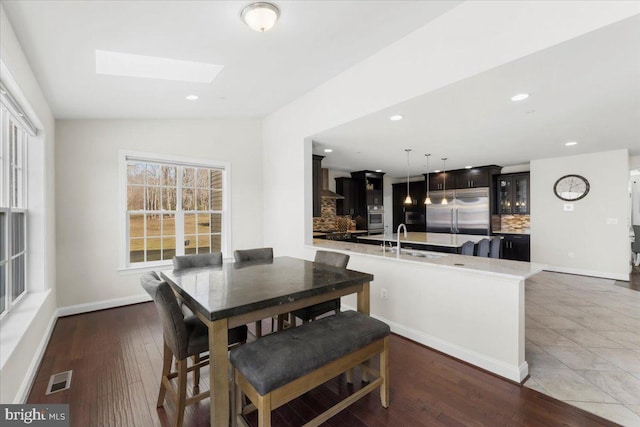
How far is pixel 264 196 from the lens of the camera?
16.7 ft

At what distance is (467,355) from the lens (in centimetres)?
254

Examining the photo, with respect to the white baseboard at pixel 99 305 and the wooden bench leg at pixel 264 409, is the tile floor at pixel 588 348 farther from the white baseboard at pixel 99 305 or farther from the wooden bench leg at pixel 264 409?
the white baseboard at pixel 99 305

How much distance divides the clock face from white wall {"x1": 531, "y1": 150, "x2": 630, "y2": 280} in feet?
0.24

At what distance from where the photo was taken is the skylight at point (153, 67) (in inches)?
103

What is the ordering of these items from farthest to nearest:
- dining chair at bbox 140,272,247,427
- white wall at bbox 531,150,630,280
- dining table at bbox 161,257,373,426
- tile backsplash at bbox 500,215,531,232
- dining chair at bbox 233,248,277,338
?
tile backsplash at bbox 500,215,531,232 → white wall at bbox 531,150,630,280 → dining chair at bbox 233,248,277,338 → dining chair at bbox 140,272,247,427 → dining table at bbox 161,257,373,426

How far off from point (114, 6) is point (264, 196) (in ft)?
11.3

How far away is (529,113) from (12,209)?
16.7 ft

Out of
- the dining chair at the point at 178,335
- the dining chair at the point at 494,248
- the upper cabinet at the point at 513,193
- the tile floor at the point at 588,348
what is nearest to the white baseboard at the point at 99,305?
the dining chair at the point at 178,335

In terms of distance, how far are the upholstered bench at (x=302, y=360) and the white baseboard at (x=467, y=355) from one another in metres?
1.03

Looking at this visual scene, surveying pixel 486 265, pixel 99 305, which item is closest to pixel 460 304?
pixel 486 265

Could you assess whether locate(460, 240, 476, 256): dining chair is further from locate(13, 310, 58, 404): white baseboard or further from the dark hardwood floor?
locate(13, 310, 58, 404): white baseboard

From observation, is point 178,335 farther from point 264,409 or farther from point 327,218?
point 327,218

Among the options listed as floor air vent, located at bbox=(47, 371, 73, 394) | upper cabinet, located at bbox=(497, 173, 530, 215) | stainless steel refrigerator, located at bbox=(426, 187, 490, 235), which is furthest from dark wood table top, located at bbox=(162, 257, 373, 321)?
upper cabinet, located at bbox=(497, 173, 530, 215)

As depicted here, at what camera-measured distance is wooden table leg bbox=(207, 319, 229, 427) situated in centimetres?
150
